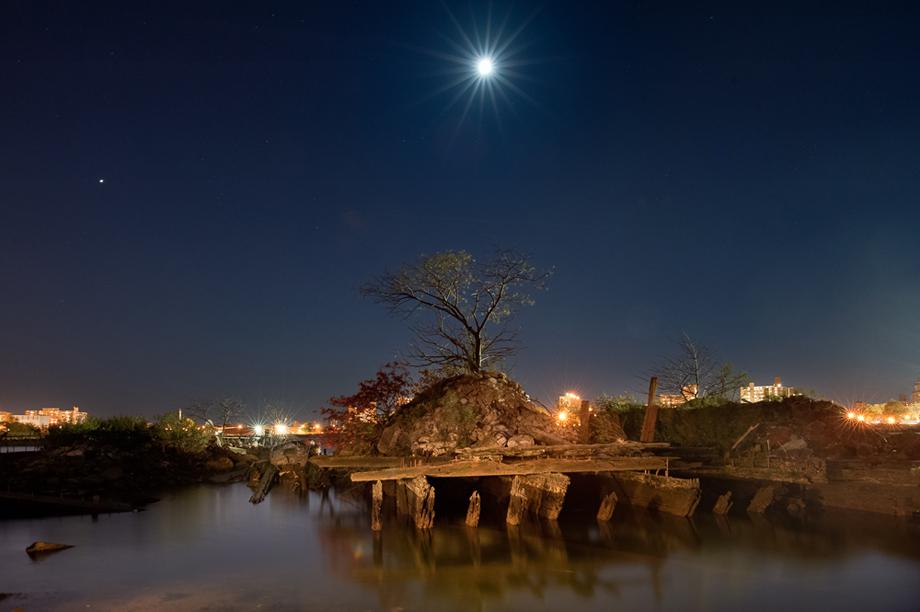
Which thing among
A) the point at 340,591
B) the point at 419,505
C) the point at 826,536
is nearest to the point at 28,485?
the point at 419,505

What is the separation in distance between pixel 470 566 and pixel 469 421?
367 inches

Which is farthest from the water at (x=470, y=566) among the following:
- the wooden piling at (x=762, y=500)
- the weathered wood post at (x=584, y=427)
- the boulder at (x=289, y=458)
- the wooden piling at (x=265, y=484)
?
the boulder at (x=289, y=458)

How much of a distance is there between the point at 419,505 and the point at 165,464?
24.2 meters

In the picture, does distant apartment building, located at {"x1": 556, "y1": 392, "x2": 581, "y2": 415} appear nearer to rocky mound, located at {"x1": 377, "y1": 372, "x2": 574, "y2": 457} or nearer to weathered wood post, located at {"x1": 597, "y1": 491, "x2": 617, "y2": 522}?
rocky mound, located at {"x1": 377, "y1": 372, "x2": 574, "y2": 457}

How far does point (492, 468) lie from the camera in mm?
20531

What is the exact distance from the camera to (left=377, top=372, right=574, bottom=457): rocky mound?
25031mm

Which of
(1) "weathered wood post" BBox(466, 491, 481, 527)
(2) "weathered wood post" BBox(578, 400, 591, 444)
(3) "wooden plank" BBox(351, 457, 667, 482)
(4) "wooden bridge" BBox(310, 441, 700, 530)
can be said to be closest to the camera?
(3) "wooden plank" BBox(351, 457, 667, 482)

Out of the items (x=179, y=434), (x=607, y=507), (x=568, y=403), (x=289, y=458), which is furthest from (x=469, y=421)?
(x=179, y=434)

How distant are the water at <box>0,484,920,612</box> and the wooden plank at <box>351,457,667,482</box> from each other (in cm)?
202

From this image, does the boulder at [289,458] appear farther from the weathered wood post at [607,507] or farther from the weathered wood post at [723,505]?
the weathered wood post at [723,505]

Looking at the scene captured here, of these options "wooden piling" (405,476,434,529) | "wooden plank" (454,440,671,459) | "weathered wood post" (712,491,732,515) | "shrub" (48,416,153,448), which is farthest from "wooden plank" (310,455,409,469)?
"shrub" (48,416,153,448)

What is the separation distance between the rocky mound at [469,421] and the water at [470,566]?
3.31 metres

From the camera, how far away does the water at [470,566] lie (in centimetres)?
1415

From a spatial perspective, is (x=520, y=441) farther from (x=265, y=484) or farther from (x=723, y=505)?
(x=265, y=484)
